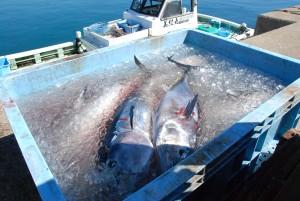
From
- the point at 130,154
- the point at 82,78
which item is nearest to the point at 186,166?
the point at 130,154

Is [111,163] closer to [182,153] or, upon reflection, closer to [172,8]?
[182,153]

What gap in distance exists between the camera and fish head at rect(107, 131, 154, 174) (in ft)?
7.63

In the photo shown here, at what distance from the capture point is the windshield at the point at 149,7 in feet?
23.9

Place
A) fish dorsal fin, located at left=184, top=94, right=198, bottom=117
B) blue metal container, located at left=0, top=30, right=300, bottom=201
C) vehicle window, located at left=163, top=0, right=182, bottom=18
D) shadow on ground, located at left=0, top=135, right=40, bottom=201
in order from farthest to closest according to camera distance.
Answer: vehicle window, located at left=163, top=0, right=182, bottom=18
shadow on ground, located at left=0, top=135, right=40, bottom=201
fish dorsal fin, located at left=184, top=94, right=198, bottom=117
blue metal container, located at left=0, top=30, right=300, bottom=201

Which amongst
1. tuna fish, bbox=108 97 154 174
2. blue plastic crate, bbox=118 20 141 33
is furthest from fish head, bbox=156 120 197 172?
blue plastic crate, bbox=118 20 141 33

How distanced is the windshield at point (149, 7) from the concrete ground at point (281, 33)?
254 centimetres

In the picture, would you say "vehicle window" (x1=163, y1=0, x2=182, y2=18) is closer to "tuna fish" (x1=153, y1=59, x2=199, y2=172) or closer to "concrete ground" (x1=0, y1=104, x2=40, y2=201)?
"tuna fish" (x1=153, y1=59, x2=199, y2=172)

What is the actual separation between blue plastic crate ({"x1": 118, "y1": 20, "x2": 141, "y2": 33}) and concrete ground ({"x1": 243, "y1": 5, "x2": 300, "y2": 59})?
291 cm

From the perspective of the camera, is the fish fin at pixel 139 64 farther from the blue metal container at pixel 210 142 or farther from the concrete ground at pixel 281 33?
the concrete ground at pixel 281 33

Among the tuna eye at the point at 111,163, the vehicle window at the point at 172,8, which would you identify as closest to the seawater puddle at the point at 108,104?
the tuna eye at the point at 111,163

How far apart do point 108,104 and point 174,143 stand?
1248 mm

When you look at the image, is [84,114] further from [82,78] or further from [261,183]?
[261,183]

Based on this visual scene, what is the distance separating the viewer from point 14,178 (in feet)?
11.4

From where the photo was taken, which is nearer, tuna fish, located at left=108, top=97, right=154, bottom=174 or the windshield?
tuna fish, located at left=108, top=97, right=154, bottom=174
